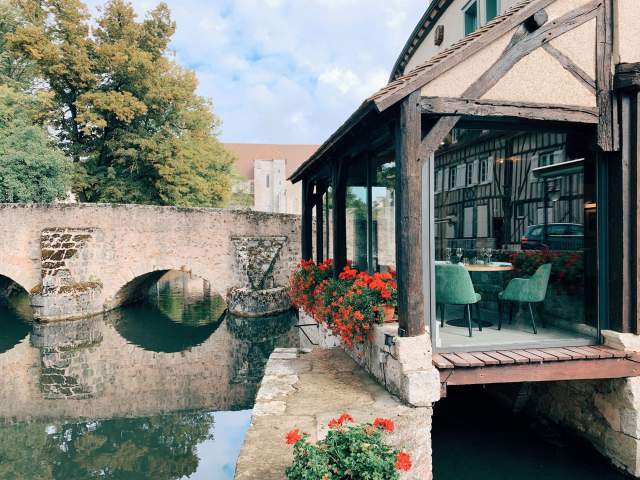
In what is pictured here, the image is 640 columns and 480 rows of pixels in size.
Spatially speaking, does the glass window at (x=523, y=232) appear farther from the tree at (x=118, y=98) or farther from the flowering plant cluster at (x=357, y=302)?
the tree at (x=118, y=98)

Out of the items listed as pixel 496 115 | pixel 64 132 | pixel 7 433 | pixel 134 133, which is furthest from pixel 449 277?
pixel 64 132

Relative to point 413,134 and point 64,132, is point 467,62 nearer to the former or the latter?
point 413,134

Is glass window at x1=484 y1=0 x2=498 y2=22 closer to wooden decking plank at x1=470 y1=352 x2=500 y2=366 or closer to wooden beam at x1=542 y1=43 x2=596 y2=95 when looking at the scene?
wooden beam at x1=542 y1=43 x2=596 y2=95

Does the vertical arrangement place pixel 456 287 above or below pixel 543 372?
above

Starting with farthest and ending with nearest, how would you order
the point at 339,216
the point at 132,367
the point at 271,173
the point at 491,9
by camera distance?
1. the point at 271,173
2. the point at 132,367
3. the point at 491,9
4. the point at 339,216

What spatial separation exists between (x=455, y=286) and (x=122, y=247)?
10.8m

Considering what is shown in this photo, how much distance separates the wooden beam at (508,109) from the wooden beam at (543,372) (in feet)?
7.05

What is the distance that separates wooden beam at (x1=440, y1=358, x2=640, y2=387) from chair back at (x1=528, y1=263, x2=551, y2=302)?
2.99ft

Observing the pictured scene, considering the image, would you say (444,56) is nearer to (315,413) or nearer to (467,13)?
(315,413)

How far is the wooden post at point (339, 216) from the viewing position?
5617 millimetres

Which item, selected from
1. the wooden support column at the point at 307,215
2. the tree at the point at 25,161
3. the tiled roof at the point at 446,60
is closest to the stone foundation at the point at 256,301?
the wooden support column at the point at 307,215

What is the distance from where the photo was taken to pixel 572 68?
397cm

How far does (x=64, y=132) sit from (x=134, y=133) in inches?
103

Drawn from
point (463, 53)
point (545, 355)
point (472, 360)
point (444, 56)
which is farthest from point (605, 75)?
point (472, 360)
